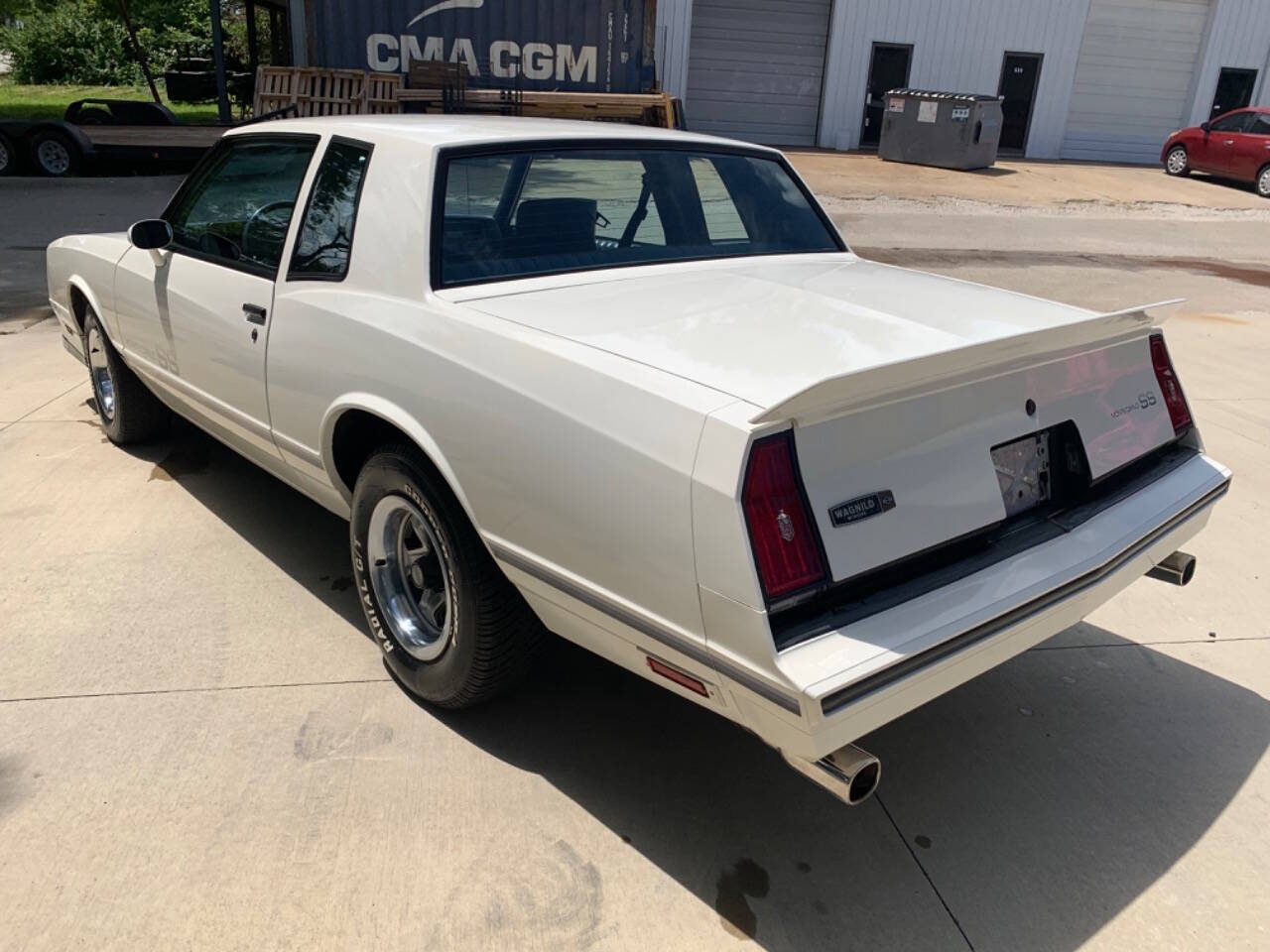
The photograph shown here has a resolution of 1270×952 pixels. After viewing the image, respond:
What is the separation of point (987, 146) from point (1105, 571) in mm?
20015

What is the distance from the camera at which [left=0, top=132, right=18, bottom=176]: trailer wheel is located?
49.1 feet

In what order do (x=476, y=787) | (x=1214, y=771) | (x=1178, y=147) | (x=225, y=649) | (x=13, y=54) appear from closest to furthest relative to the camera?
(x=476, y=787) → (x=1214, y=771) → (x=225, y=649) → (x=1178, y=147) → (x=13, y=54)

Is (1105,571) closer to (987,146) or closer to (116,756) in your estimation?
(116,756)

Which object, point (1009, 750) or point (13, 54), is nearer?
point (1009, 750)

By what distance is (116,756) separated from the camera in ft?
9.28

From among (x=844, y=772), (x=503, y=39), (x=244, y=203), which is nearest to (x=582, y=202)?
(x=244, y=203)

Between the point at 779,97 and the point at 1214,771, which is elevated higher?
the point at 779,97

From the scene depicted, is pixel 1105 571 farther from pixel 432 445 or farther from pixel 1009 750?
pixel 432 445

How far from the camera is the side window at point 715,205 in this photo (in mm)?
3686

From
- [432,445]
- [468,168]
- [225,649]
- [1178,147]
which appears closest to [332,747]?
[225,649]

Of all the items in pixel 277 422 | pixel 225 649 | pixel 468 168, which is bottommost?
pixel 225 649

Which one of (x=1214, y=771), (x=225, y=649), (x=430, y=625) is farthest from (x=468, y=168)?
(x=1214, y=771)

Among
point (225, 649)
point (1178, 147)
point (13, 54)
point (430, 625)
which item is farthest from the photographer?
point (13, 54)

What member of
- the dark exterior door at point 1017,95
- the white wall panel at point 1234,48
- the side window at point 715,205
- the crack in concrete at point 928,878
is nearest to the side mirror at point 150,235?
the side window at point 715,205
